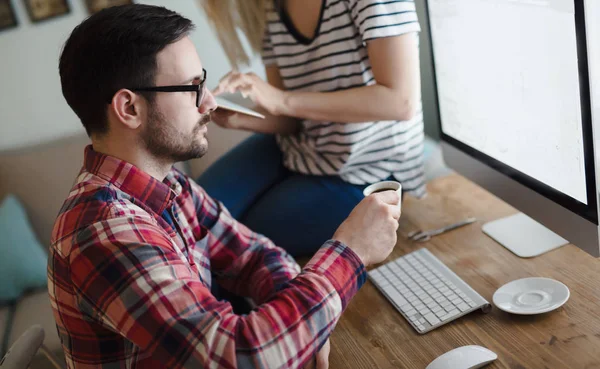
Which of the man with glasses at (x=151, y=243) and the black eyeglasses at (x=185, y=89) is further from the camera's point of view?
the black eyeglasses at (x=185, y=89)

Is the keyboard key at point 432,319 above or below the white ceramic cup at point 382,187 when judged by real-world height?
below

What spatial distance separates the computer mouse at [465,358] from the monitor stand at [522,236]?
0.33 m

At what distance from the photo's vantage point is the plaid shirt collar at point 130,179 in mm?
1108

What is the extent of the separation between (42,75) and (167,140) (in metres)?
1.87

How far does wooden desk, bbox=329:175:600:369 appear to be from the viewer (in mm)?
959

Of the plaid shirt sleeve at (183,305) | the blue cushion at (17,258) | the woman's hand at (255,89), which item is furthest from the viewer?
the blue cushion at (17,258)

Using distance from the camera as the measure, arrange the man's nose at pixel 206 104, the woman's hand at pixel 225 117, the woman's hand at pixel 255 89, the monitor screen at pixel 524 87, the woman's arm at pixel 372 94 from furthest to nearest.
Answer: the woman's hand at pixel 225 117 < the woman's hand at pixel 255 89 < the woman's arm at pixel 372 94 < the man's nose at pixel 206 104 < the monitor screen at pixel 524 87

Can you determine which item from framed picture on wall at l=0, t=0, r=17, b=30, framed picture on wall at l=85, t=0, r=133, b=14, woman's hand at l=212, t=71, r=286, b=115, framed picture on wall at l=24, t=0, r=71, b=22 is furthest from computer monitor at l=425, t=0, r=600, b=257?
framed picture on wall at l=0, t=0, r=17, b=30

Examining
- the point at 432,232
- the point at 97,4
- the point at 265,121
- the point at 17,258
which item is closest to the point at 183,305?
the point at 432,232

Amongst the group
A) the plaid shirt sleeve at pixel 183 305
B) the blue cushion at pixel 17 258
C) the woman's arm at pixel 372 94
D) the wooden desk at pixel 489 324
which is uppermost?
the woman's arm at pixel 372 94

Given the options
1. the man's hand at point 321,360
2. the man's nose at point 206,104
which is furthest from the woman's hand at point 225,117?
the man's hand at point 321,360

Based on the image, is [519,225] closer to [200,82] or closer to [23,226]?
[200,82]

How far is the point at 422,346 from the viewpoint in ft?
3.40

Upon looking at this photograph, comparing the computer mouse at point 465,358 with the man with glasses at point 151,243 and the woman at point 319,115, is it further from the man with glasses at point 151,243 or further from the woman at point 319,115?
the woman at point 319,115
